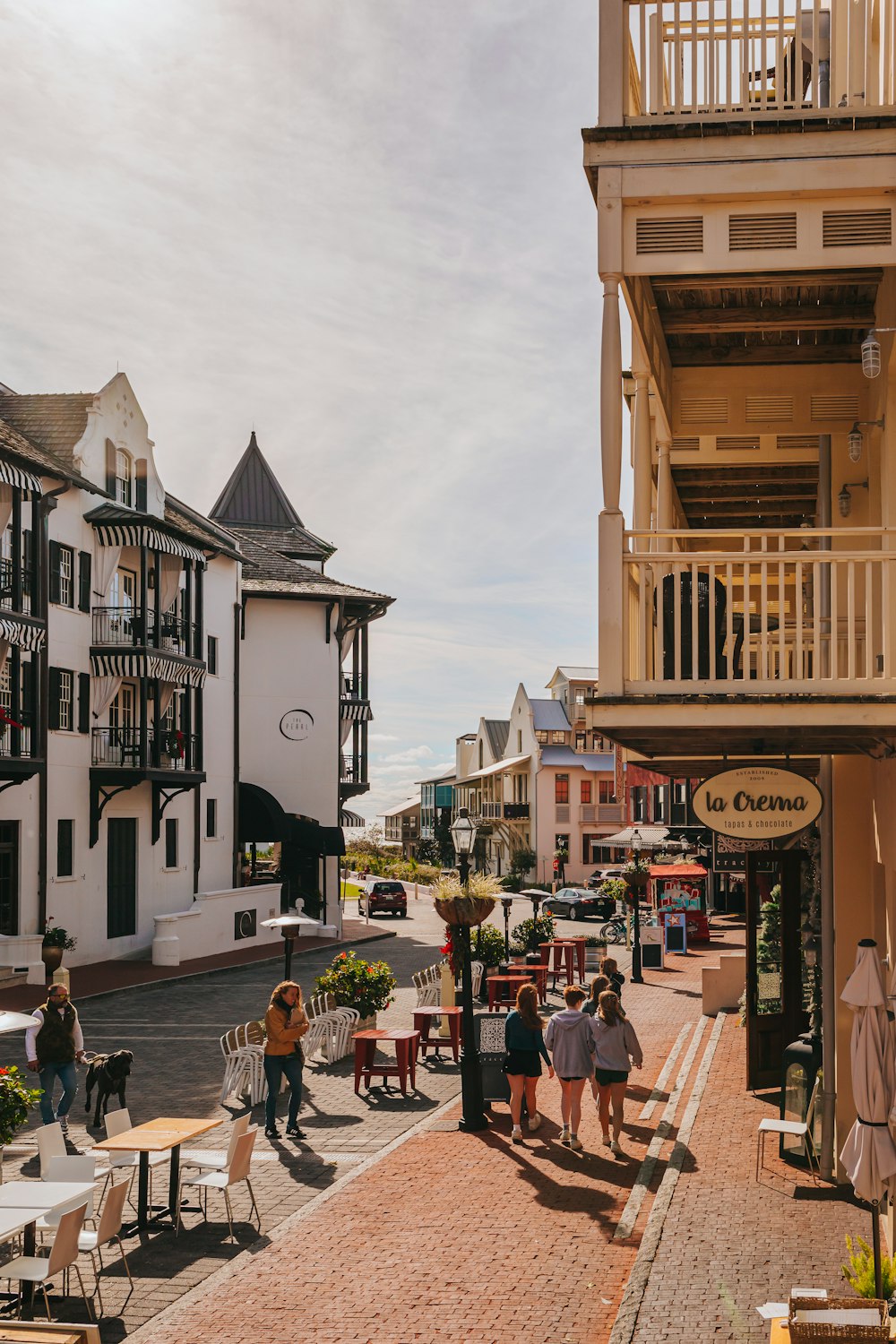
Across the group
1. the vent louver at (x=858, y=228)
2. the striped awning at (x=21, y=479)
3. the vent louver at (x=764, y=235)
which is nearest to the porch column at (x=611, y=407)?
the vent louver at (x=764, y=235)

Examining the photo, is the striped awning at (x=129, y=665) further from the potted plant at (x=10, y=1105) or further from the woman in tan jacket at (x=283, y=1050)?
the potted plant at (x=10, y=1105)

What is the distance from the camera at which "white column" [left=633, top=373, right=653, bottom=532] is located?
33.8 feet

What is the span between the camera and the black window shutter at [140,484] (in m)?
34.5

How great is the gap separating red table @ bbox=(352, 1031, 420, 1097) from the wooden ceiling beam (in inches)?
382

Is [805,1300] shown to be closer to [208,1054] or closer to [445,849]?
[208,1054]

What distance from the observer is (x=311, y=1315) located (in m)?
8.94

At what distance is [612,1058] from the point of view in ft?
44.5

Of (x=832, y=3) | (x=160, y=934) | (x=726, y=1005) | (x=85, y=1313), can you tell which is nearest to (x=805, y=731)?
(x=832, y=3)

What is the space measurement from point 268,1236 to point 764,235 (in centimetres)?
837

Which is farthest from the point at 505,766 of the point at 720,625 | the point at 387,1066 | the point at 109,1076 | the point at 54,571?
Answer: the point at 720,625

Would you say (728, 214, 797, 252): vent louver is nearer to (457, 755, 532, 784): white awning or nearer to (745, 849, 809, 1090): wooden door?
(745, 849, 809, 1090): wooden door

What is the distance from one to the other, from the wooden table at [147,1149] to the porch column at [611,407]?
640 cm

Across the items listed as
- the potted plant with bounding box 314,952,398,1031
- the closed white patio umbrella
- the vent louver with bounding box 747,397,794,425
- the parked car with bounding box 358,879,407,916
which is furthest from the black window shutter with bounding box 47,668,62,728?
the closed white patio umbrella

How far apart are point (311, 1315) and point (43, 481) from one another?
23471 millimetres
